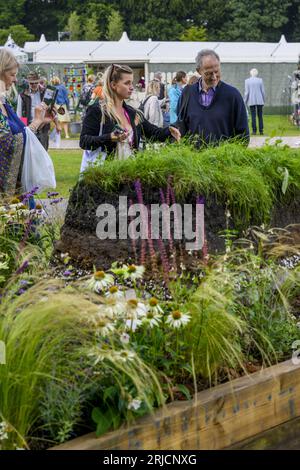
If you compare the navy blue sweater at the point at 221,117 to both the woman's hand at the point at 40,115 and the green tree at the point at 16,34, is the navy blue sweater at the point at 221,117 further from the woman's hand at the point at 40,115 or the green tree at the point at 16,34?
the green tree at the point at 16,34

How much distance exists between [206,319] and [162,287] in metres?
0.62

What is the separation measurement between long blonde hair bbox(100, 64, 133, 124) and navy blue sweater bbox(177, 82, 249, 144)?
0.93 m

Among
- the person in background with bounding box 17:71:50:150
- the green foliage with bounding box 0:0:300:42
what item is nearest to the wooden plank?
the person in background with bounding box 17:71:50:150

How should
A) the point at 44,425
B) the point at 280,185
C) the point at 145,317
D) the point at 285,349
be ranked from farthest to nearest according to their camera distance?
the point at 280,185 → the point at 285,349 → the point at 145,317 → the point at 44,425

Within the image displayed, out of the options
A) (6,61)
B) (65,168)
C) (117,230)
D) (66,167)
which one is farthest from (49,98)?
(66,167)

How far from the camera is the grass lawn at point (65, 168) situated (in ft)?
45.1

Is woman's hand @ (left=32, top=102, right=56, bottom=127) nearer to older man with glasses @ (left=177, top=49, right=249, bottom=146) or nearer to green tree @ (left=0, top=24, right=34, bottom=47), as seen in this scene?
older man with glasses @ (left=177, top=49, right=249, bottom=146)

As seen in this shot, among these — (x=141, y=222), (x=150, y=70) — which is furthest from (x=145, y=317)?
(x=150, y=70)

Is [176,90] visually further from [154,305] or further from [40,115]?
[154,305]

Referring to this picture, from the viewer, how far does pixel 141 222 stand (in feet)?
18.9

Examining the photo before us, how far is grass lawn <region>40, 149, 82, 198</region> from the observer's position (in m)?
13.7

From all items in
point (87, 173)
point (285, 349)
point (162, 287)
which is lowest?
point (285, 349)

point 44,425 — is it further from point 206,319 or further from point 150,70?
point 150,70

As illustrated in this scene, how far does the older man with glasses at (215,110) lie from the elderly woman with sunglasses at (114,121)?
57cm
